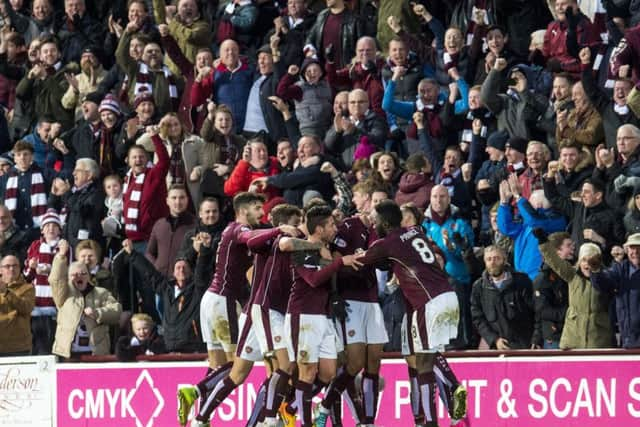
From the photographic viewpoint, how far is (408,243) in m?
17.2

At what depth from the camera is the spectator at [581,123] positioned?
20.4m

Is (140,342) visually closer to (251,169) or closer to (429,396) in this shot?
(251,169)

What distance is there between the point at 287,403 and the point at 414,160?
4.14 m

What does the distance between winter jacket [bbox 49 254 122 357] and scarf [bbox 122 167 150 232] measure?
1254mm

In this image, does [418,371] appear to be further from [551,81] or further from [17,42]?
[17,42]

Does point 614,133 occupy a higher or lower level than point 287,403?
higher

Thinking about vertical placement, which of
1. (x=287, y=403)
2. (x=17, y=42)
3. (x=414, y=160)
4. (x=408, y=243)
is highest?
(x=17, y=42)

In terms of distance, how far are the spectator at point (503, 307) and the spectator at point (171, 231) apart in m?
4.34

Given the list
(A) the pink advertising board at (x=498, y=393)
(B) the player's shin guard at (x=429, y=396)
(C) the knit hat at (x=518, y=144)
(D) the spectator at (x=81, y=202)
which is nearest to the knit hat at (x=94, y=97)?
(D) the spectator at (x=81, y=202)

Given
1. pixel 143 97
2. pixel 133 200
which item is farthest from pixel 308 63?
pixel 133 200

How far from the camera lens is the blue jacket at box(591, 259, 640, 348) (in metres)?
18.3

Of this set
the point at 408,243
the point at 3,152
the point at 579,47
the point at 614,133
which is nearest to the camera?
the point at 408,243

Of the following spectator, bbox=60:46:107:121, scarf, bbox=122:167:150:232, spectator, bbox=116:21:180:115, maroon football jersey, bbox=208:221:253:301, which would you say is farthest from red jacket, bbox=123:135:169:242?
maroon football jersey, bbox=208:221:253:301

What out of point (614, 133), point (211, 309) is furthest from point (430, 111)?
point (211, 309)
